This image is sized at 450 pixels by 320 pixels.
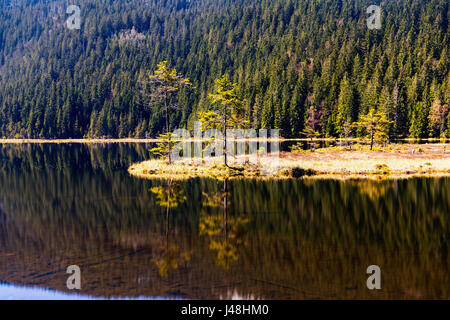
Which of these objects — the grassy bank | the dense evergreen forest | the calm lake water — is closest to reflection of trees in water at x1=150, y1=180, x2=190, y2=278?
the calm lake water

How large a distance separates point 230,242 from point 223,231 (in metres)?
1.93

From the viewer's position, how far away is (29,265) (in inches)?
640

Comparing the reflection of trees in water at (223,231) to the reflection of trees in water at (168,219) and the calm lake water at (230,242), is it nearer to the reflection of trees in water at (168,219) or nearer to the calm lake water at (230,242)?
the calm lake water at (230,242)

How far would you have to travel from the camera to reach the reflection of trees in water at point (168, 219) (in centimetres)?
1570

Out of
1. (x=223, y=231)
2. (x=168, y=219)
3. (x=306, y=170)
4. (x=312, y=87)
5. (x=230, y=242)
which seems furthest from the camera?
(x=312, y=87)

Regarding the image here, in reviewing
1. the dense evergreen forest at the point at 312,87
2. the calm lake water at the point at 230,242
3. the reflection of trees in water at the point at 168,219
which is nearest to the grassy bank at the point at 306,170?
the reflection of trees in water at the point at 168,219

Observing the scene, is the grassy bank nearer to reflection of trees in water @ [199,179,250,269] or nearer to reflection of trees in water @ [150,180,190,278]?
reflection of trees in water @ [150,180,190,278]

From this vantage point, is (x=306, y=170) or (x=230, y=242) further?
(x=306, y=170)

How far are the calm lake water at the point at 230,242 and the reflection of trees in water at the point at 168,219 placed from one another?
0.26ft

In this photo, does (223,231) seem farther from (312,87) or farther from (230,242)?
(312,87)

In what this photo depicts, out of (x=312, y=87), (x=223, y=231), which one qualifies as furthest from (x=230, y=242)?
(x=312, y=87)

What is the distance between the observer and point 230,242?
18.5 meters

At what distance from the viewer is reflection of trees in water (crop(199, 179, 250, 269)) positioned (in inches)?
657
